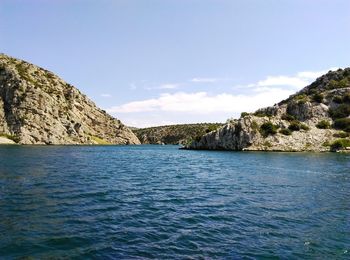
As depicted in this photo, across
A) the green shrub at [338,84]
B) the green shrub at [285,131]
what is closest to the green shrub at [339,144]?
the green shrub at [285,131]

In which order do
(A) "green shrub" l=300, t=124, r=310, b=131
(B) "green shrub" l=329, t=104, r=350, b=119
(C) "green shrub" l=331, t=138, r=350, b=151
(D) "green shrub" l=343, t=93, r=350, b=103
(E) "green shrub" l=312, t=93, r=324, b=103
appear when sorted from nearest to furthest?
1. (C) "green shrub" l=331, t=138, r=350, b=151
2. (A) "green shrub" l=300, t=124, r=310, b=131
3. (B) "green shrub" l=329, t=104, r=350, b=119
4. (D) "green shrub" l=343, t=93, r=350, b=103
5. (E) "green shrub" l=312, t=93, r=324, b=103

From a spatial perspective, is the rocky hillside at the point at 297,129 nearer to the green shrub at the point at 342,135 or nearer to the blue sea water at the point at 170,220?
the green shrub at the point at 342,135

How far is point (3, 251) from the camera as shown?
734 inches

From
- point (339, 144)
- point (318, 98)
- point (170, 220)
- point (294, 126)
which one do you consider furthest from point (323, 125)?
point (170, 220)

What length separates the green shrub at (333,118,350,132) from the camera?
14100 centimetres

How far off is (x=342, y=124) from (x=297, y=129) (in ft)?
59.7

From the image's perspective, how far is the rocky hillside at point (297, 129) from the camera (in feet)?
447

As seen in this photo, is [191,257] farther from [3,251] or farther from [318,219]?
[318,219]

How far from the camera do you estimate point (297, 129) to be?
143 metres

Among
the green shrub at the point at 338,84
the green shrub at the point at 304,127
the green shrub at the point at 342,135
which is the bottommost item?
the green shrub at the point at 342,135

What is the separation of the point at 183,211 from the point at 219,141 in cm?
12483

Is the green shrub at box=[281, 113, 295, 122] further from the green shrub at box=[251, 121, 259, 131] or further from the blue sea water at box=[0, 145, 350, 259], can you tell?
the blue sea water at box=[0, 145, 350, 259]

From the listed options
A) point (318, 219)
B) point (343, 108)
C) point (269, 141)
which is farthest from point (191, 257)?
point (343, 108)

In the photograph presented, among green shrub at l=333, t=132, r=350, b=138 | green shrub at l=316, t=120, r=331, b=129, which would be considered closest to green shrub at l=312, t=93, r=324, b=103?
green shrub at l=316, t=120, r=331, b=129
